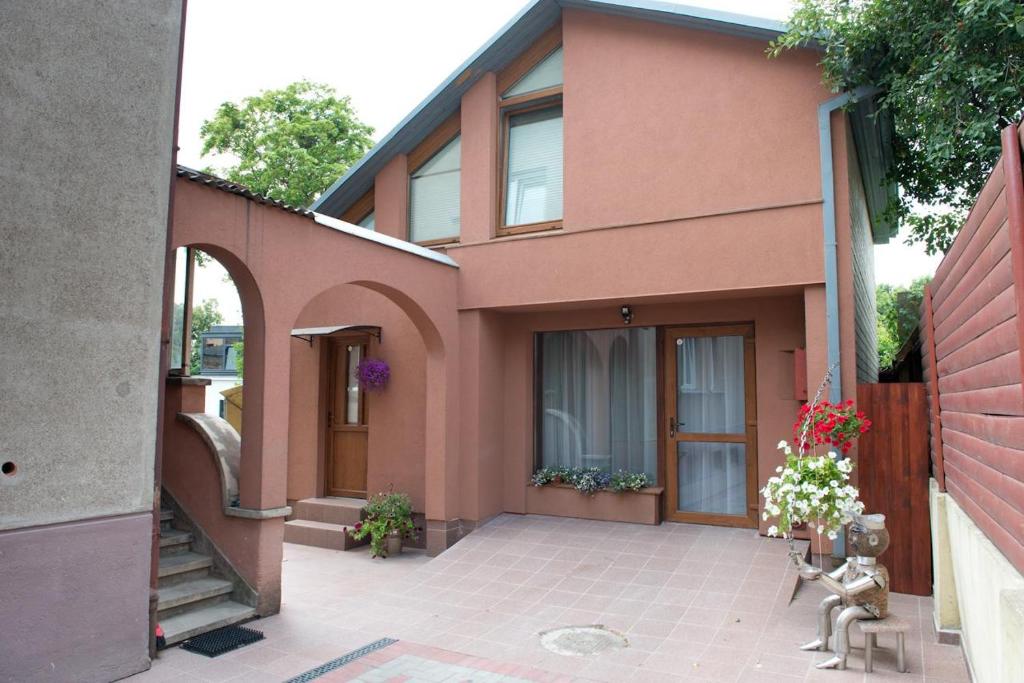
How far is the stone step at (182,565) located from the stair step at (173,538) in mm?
96

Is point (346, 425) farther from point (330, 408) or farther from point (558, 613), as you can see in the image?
point (558, 613)

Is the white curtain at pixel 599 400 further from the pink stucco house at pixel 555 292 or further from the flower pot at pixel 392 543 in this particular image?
the flower pot at pixel 392 543

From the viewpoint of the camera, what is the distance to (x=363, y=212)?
10.7 metres

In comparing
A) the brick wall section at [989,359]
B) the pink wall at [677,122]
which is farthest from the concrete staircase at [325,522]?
the brick wall section at [989,359]

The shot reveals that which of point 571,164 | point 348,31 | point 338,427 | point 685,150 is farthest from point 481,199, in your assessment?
point 348,31

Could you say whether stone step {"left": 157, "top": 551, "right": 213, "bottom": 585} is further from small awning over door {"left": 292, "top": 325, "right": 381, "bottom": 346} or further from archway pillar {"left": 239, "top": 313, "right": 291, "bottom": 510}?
small awning over door {"left": 292, "top": 325, "right": 381, "bottom": 346}

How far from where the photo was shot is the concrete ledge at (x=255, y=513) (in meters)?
6.10

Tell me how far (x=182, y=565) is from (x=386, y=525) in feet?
9.37

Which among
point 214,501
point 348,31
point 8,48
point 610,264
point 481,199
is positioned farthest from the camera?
point 348,31

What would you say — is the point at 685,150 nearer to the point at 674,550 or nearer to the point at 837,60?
the point at 837,60

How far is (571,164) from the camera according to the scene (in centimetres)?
870

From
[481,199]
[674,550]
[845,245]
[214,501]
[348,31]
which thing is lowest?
[674,550]

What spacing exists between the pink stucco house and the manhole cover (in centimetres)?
256

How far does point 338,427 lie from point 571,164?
5049mm
